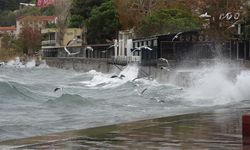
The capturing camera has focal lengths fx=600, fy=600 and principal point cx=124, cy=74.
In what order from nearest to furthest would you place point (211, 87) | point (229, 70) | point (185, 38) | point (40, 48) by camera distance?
point (211, 87) < point (229, 70) < point (185, 38) < point (40, 48)

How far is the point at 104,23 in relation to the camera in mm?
97062

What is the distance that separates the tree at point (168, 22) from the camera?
66.9 metres

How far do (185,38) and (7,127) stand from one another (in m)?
35.9

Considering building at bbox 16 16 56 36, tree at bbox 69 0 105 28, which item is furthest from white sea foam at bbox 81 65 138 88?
building at bbox 16 16 56 36

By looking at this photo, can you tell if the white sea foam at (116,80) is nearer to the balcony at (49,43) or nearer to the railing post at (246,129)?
the railing post at (246,129)

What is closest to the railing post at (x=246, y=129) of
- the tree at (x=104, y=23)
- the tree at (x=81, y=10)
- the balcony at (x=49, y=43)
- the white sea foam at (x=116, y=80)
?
the white sea foam at (x=116, y=80)

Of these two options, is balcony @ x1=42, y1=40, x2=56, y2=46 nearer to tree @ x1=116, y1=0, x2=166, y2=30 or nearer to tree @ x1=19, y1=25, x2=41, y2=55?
tree @ x1=19, y1=25, x2=41, y2=55

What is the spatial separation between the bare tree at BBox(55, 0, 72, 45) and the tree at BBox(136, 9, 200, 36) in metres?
53.7

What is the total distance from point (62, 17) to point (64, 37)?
4.77m

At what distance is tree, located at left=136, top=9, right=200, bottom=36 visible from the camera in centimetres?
6688

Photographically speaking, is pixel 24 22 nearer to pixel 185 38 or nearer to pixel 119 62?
pixel 119 62

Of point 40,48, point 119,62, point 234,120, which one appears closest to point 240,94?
point 234,120

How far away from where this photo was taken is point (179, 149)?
1073cm

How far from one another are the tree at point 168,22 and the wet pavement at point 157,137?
167 ft
